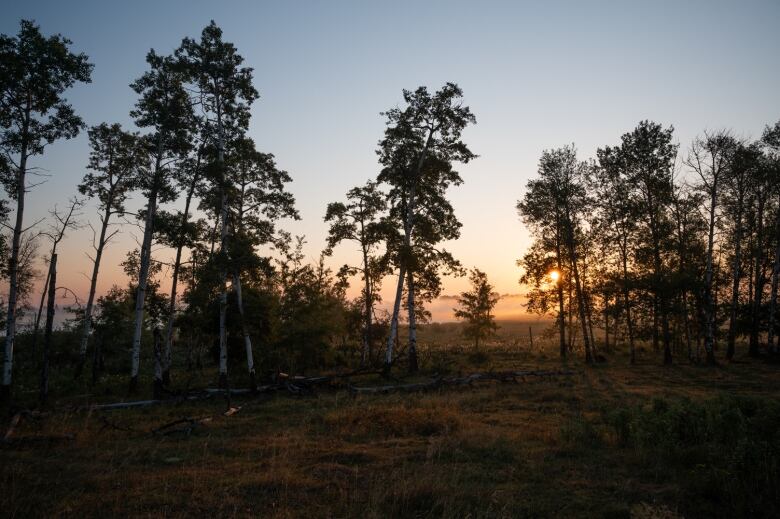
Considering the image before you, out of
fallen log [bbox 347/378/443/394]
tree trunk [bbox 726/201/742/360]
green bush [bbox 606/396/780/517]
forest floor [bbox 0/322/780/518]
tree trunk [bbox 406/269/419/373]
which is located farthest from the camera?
tree trunk [bbox 726/201/742/360]

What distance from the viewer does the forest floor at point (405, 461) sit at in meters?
6.73

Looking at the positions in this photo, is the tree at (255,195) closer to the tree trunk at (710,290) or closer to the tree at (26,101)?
the tree at (26,101)

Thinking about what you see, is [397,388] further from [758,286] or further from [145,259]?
[758,286]

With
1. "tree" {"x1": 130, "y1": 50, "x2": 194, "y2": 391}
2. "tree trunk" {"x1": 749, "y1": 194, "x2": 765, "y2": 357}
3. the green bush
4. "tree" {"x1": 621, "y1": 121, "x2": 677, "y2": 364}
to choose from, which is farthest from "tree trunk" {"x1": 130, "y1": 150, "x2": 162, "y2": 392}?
"tree trunk" {"x1": 749, "y1": 194, "x2": 765, "y2": 357}

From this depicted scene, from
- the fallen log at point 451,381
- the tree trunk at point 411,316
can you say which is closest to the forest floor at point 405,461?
the fallen log at point 451,381

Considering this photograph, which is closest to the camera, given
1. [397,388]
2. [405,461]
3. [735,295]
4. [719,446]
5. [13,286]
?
[719,446]

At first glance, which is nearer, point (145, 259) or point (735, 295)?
point (145, 259)

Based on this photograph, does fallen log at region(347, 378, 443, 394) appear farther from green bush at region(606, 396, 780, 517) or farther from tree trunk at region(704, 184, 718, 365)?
tree trunk at region(704, 184, 718, 365)

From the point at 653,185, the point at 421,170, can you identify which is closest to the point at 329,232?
the point at 421,170

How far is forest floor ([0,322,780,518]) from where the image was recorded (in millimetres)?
6727

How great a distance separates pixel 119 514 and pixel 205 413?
31.6 ft

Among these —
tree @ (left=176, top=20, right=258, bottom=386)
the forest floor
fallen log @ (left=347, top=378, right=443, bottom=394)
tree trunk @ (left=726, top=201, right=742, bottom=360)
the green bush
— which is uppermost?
tree @ (left=176, top=20, right=258, bottom=386)

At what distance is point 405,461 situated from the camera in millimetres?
8984

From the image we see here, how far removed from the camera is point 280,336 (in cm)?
2905
